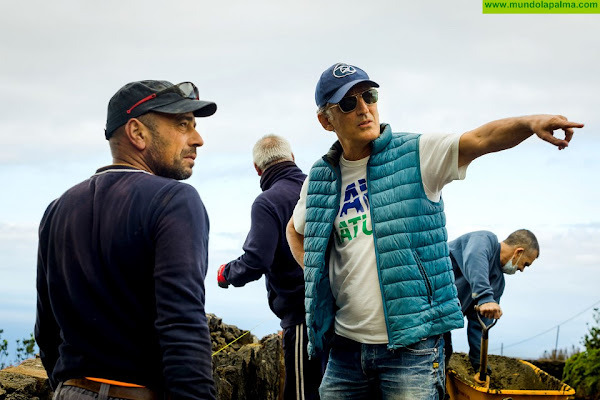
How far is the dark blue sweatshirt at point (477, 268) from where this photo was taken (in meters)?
6.70

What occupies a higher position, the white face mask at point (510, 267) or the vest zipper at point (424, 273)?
the white face mask at point (510, 267)

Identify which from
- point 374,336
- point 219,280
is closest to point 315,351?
point 374,336

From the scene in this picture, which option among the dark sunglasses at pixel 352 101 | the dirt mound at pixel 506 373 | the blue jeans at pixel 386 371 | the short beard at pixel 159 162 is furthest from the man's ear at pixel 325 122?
the dirt mound at pixel 506 373

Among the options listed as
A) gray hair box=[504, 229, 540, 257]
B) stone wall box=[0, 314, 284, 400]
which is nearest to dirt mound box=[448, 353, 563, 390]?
gray hair box=[504, 229, 540, 257]

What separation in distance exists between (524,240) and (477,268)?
118 centimetres

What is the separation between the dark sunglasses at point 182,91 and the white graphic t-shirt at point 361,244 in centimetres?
117

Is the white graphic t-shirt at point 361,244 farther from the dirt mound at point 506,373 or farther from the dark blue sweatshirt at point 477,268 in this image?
the dirt mound at point 506,373

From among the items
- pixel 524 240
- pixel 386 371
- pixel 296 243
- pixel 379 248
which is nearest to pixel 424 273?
pixel 379 248

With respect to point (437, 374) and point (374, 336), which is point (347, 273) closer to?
point (374, 336)

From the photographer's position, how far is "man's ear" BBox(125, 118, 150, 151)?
9.66 ft

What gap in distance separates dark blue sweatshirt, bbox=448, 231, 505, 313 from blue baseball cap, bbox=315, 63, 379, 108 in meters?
3.15

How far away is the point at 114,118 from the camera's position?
2.99 meters

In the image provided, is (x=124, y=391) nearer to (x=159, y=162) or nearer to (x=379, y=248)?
(x=159, y=162)

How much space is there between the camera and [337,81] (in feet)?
13.5
